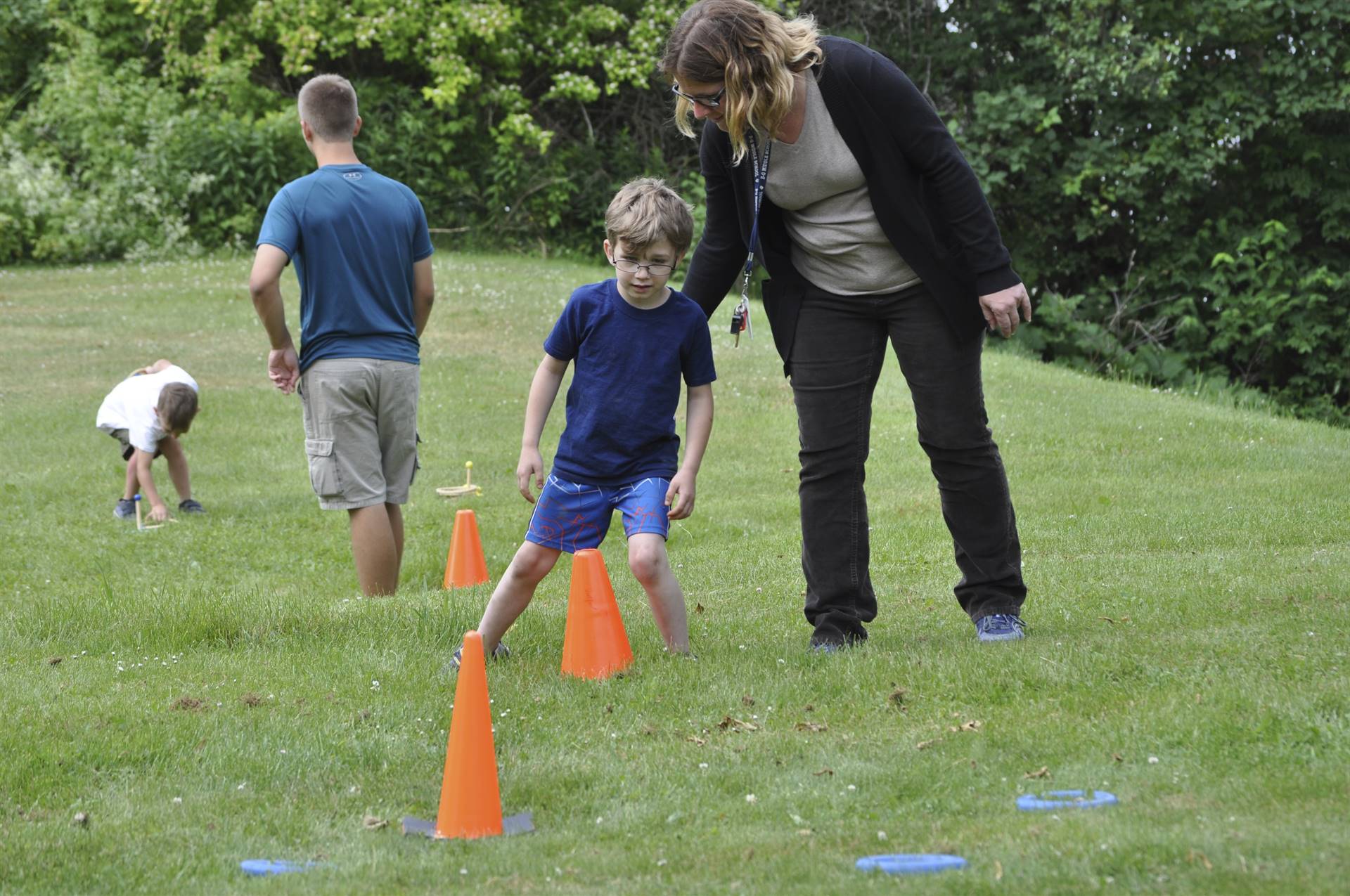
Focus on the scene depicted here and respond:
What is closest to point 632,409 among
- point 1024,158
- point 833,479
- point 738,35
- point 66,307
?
point 833,479

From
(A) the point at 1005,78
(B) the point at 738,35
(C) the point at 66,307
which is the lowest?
Answer: (C) the point at 66,307

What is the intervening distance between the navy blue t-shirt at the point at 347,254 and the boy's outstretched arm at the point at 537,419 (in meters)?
1.69

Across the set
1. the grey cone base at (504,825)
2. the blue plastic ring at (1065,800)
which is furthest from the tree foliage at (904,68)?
the grey cone base at (504,825)

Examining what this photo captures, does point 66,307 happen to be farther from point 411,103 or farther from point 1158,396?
point 1158,396

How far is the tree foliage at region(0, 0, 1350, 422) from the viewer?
1956cm

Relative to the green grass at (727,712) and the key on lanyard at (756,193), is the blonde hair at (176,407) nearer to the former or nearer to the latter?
the green grass at (727,712)

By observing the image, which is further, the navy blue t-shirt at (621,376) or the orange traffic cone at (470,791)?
the navy blue t-shirt at (621,376)

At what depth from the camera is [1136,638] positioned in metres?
4.98

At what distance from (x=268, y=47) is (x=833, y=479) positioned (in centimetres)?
2317

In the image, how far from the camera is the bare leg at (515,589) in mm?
4965

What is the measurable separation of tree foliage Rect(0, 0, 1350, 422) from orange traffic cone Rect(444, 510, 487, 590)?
479 inches

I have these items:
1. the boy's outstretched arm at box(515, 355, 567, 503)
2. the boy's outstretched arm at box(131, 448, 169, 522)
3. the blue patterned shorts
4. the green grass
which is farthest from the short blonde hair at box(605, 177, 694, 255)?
the boy's outstretched arm at box(131, 448, 169, 522)

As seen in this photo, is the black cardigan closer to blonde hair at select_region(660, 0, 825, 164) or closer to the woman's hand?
the woman's hand

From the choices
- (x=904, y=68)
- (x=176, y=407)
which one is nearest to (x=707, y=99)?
(x=176, y=407)
